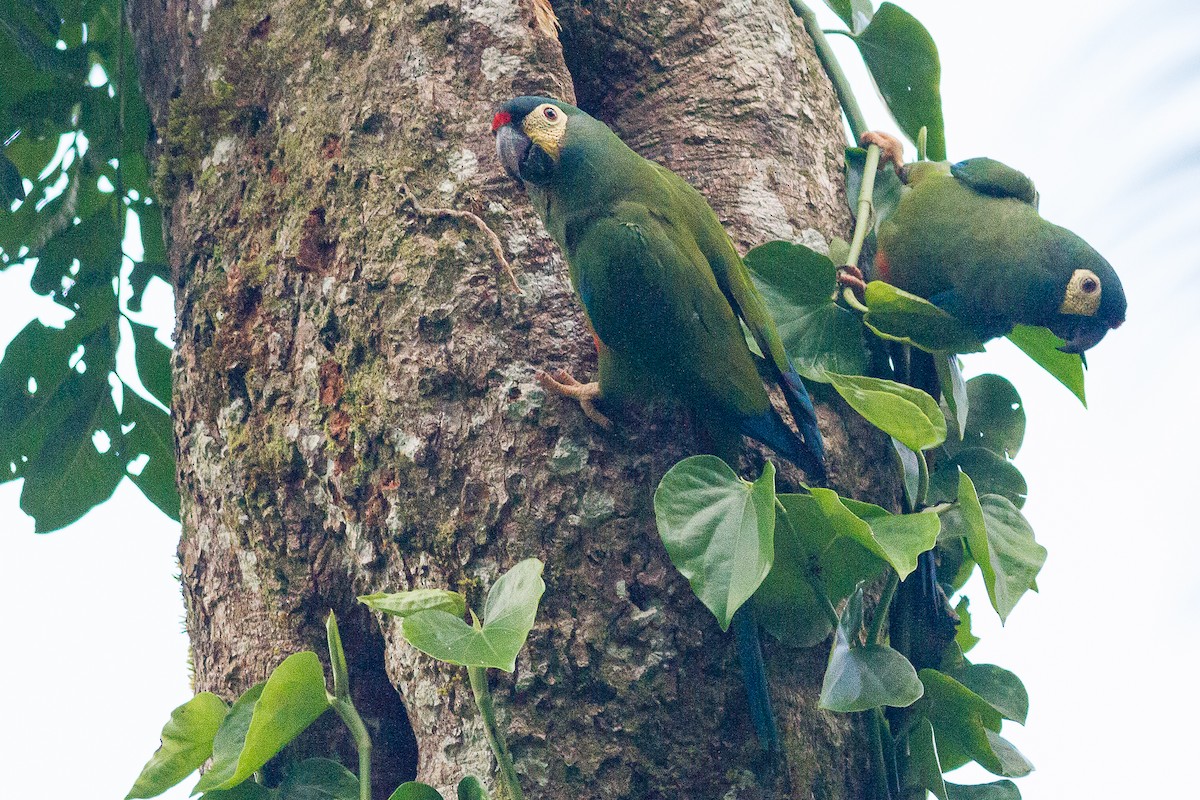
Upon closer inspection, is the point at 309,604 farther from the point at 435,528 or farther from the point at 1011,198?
the point at 1011,198

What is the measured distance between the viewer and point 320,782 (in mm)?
1288

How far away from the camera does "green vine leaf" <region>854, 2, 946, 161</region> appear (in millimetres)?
1814

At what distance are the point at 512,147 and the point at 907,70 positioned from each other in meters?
0.85

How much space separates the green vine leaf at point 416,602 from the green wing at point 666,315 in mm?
328

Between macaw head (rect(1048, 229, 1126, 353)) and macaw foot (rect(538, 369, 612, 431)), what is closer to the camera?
macaw foot (rect(538, 369, 612, 431))

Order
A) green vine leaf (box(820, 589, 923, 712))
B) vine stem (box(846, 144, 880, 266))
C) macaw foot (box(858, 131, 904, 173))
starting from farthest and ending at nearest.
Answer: macaw foot (box(858, 131, 904, 173)) < vine stem (box(846, 144, 880, 266)) < green vine leaf (box(820, 589, 923, 712))

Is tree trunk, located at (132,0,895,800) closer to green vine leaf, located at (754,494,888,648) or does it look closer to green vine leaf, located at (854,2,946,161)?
green vine leaf, located at (754,494,888,648)

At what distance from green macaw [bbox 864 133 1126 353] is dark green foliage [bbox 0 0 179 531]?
55.9 inches

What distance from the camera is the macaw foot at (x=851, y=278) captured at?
150cm

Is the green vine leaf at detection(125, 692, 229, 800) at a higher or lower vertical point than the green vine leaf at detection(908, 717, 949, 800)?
lower

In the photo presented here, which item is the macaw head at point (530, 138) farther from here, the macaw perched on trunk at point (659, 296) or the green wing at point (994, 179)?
the green wing at point (994, 179)

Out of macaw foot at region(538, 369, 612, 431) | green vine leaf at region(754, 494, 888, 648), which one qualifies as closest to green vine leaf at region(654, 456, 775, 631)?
green vine leaf at region(754, 494, 888, 648)

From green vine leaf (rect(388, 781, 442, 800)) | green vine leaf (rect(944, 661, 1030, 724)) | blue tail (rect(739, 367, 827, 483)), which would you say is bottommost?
green vine leaf (rect(388, 781, 442, 800))

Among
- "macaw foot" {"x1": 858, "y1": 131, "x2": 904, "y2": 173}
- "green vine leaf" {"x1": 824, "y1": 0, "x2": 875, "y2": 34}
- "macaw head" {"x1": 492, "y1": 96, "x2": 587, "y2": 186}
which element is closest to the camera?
"macaw head" {"x1": 492, "y1": 96, "x2": 587, "y2": 186}
